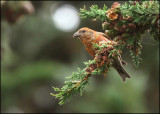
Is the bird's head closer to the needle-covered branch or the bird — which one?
the bird

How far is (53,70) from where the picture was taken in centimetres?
685

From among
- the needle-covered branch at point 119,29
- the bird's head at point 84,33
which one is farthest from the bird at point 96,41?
the needle-covered branch at point 119,29

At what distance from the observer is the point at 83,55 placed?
8352 mm

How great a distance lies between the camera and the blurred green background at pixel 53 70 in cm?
530

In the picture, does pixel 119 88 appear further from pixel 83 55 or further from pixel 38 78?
pixel 83 55

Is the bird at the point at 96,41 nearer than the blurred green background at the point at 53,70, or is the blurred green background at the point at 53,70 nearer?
the bird at the point at 96,41

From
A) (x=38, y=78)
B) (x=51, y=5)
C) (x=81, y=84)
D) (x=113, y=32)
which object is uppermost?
(x=51, y=5)

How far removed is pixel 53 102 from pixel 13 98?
1.63 m

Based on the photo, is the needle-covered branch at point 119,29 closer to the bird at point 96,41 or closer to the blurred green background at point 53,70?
the bird at point 96,41

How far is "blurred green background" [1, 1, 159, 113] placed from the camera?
17.4 ft

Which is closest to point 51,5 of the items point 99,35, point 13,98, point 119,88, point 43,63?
point 43,63

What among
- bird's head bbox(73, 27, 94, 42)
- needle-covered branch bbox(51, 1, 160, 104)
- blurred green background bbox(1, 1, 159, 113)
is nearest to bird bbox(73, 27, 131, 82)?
bird's head bbox(73, 27, 94, 42)

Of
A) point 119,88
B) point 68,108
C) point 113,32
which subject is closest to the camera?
point 113,32

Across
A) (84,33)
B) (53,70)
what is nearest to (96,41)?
(84,33)
